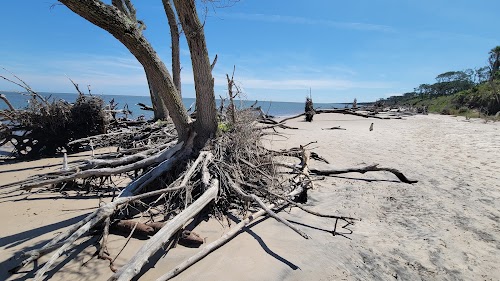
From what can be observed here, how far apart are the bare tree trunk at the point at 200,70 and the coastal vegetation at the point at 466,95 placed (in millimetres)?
26919

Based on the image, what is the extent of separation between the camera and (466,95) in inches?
1411

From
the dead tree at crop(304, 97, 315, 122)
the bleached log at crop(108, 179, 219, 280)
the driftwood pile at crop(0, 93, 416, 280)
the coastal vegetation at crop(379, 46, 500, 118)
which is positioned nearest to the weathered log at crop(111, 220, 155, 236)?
the driftwood pile at crop(0, 93, 416, 280)

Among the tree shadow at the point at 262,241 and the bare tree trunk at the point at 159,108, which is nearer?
the tree shadow at the point at 262,241

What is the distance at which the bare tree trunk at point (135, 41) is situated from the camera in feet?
10.5

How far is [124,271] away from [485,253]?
12.4ft

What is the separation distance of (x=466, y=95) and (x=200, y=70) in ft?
141

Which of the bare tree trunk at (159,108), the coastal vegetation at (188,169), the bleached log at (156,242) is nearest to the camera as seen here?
the bleached log at (156,242)

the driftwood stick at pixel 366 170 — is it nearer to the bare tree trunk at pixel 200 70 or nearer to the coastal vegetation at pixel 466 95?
the bare tree trunk at pixel 200 70

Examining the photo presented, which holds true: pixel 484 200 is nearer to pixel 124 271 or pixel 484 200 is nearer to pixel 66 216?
pixel 124 271

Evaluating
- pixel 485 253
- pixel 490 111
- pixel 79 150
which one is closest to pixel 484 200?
pixel 485 253

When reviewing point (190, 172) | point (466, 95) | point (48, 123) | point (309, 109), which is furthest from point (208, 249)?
point (466, 95)

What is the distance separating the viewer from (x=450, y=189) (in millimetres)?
5137

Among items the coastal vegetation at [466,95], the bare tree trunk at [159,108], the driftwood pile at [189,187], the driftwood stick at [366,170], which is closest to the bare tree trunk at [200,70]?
the driftwood pile at [189,187]

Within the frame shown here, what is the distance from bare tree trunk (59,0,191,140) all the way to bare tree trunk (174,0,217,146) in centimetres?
28
